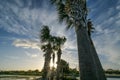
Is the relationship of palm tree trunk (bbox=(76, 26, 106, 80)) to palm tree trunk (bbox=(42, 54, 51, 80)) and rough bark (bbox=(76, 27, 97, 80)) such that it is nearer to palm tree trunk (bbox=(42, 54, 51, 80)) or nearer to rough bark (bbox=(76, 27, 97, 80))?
rough bark (bbox=(76, 27, 97, 80))

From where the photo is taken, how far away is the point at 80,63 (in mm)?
10891

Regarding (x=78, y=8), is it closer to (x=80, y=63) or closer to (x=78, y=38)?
(x=78, y=38)

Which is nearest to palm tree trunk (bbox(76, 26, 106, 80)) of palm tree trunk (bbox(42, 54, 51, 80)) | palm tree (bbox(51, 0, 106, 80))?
palm tree (bbox(51, 0, 106, 80))

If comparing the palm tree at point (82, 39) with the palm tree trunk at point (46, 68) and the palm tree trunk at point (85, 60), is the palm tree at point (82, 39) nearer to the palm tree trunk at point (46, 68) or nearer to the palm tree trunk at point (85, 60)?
the palm tree trunk at point (85, 60)

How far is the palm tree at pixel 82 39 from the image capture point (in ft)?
34.2

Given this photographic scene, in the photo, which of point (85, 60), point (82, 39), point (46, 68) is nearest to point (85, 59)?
point (85, 60)

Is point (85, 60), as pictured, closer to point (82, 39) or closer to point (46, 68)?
point (82, 39)

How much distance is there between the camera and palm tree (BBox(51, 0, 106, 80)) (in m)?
10.4

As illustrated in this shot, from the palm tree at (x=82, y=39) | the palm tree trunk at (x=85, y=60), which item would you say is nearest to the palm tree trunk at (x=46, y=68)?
the palm tree at (x=82, y=39)

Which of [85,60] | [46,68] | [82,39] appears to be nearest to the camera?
[85,60]

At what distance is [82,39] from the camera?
12203mm

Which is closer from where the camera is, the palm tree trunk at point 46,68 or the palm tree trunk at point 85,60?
the palm tree trunk at point 85,60

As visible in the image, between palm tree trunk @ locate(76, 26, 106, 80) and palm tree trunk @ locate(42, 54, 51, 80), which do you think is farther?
palm tree trunk @ locate(42, 54, 51, 80)

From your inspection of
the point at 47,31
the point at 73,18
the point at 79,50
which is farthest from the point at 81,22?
the point at 47,31
